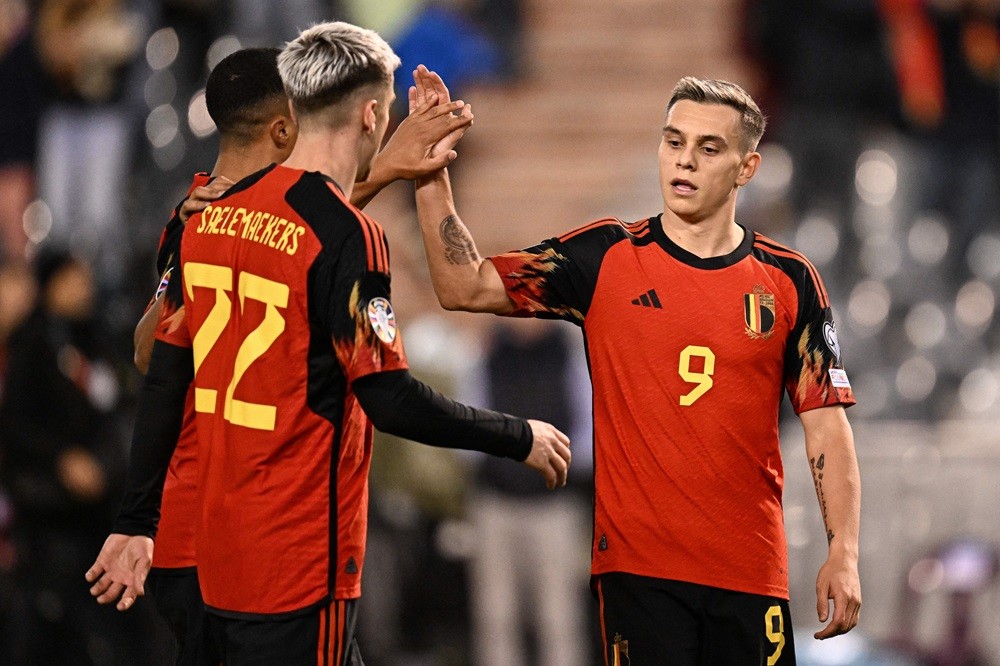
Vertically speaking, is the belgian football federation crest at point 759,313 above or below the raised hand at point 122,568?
above

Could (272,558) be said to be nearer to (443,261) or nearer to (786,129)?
(443,261)

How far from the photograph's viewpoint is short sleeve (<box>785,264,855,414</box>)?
4219 millimetres

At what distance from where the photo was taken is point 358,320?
139 inches

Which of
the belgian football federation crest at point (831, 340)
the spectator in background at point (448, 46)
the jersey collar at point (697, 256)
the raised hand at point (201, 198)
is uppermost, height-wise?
the spectator in background at point (448, 46)

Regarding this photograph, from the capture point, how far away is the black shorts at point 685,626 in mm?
4062

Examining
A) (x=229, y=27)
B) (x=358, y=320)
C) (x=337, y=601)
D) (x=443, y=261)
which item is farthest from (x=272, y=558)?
(x=229, y=27)

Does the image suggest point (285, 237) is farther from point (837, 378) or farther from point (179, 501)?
point (837, 378)

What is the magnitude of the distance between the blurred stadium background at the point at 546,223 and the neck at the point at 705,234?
11.6 ft

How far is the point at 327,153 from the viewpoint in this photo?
372 centimetres

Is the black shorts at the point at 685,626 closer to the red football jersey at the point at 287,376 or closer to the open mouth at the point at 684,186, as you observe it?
the red football jersey at the point at 287,376

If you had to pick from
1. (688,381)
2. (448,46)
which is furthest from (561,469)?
(448,46)

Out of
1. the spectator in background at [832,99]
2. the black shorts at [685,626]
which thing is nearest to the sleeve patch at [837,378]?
the black shorts at [685,626]

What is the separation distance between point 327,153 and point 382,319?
1.50 ft

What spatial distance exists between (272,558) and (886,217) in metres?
8.58
